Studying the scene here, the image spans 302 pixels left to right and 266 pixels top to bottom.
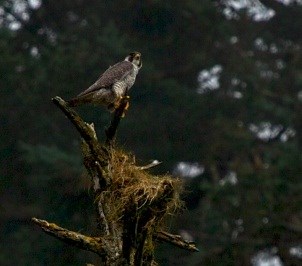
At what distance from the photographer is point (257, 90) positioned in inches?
899

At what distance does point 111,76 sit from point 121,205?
2204mm

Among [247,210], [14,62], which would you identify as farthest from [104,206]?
[14,62]

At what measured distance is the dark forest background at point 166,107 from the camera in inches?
795

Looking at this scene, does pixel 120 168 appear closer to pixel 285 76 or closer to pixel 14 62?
pixel 14 62

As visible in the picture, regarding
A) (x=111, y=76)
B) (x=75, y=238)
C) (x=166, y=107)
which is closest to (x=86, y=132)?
(x=75, y=238)

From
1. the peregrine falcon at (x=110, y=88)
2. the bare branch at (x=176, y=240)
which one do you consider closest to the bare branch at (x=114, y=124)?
the bare branch at (x=176, y=240)

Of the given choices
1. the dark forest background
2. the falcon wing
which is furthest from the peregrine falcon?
the dark forest background

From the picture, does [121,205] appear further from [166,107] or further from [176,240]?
[166,107]

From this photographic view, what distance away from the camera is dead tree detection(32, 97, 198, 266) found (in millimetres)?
5461

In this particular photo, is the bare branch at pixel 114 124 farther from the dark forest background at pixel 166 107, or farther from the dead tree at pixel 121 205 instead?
the dark forest background at pixel 166 107

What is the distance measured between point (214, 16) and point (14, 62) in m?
4.11

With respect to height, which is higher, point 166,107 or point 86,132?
point 86,132

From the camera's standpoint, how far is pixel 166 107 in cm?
2300

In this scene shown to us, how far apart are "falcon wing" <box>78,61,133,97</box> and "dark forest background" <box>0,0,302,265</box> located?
10.6 metres
